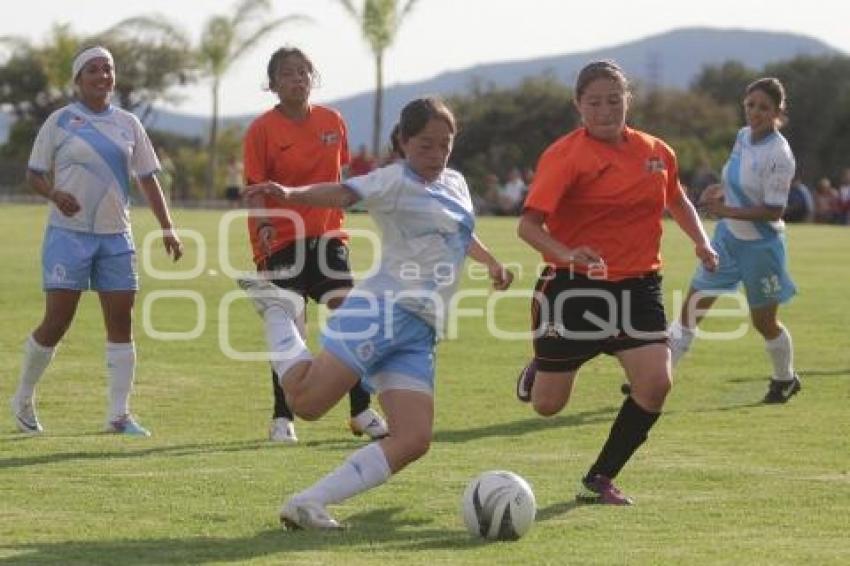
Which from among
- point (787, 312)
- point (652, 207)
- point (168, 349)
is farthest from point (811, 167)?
point (652, 207)

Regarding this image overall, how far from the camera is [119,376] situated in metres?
12.0

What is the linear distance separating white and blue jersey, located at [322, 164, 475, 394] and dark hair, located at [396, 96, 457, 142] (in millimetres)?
166

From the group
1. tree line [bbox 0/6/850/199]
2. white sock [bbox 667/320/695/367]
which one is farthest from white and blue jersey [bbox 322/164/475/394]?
tree line [bbox 0/6/850/199]

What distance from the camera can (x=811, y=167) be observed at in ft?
301

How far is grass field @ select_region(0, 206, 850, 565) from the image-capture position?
8117mm

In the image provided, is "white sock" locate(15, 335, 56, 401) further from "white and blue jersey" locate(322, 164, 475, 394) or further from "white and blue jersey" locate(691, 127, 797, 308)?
"white and blue jersey" locate(691, 127, 797, 308)

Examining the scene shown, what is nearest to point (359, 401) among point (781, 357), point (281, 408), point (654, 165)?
point (281, 408)

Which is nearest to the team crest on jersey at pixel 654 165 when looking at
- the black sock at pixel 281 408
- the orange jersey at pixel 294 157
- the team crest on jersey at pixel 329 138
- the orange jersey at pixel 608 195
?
the orange jersey at pixel 608 195

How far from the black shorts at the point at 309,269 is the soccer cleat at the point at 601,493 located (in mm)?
2878

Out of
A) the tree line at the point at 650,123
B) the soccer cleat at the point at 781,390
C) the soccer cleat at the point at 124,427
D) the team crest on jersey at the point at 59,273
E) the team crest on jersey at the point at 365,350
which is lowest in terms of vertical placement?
the tree line at the point at 650,123

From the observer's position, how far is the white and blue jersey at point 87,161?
38.5 feet

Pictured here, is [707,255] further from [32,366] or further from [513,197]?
[513,197]

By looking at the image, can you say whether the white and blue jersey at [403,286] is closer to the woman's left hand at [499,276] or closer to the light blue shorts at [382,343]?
the light blue shorts at [382,343]

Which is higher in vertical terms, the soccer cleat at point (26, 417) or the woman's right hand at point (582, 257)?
the woman's right hand at point (582, 257)
